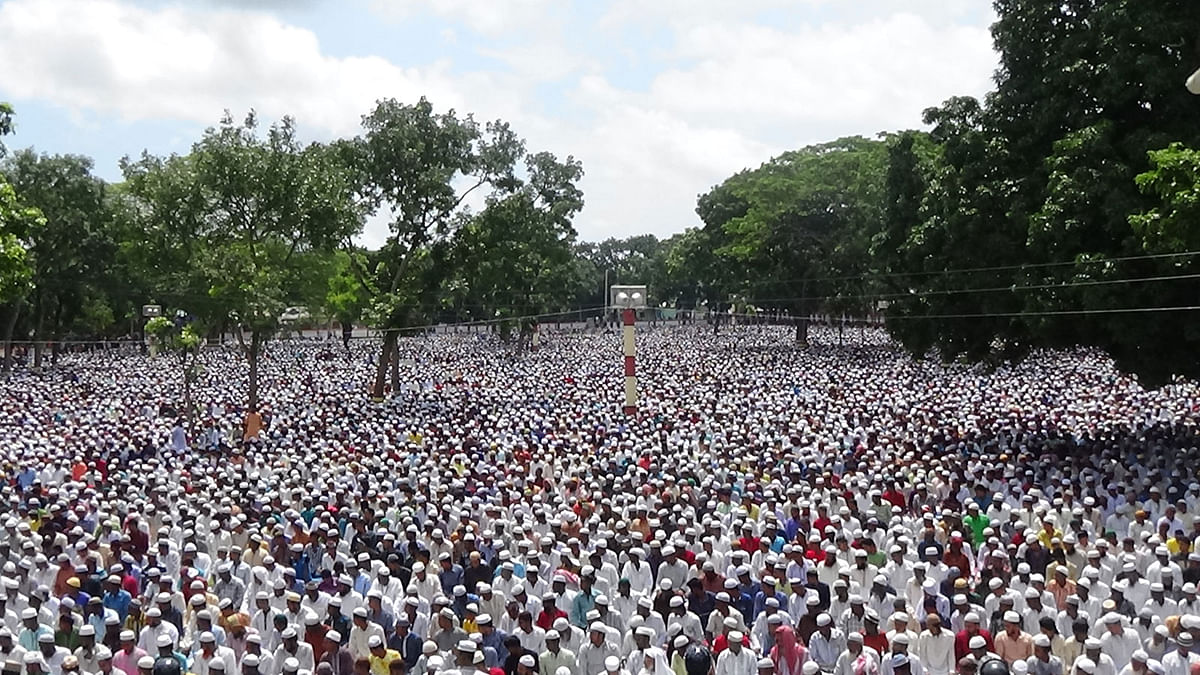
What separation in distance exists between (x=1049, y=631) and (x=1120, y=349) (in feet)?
28.2

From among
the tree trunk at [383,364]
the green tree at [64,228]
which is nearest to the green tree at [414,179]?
the tree trunk at [383,364]

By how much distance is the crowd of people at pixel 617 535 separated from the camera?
7.43 meters

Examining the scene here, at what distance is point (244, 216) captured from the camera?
2359 centimetres

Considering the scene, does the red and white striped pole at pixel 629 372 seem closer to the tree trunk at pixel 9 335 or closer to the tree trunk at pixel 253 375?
the tree trunk at pixel 253 375

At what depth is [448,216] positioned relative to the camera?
2527 centimetres

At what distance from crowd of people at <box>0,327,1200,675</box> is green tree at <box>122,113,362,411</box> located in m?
2.28

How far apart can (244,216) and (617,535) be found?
608 inches

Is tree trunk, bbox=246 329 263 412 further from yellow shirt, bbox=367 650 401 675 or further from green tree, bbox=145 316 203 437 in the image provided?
yellow shirt, bbox=367 650 401 675

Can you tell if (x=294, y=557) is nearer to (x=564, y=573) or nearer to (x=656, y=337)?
(x=564, y=573)

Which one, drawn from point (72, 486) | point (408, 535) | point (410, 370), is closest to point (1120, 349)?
point (408, 535)

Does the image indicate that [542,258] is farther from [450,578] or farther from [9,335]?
[450,578]

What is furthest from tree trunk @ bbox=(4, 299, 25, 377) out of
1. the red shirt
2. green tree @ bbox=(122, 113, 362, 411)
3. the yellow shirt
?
the red shirt

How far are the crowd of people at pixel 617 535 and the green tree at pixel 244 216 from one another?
7.50ft

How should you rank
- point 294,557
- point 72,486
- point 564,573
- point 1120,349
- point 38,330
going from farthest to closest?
point 38,330 → point 1120,349 → point 72,486 → point 294,557 → point 564,573
